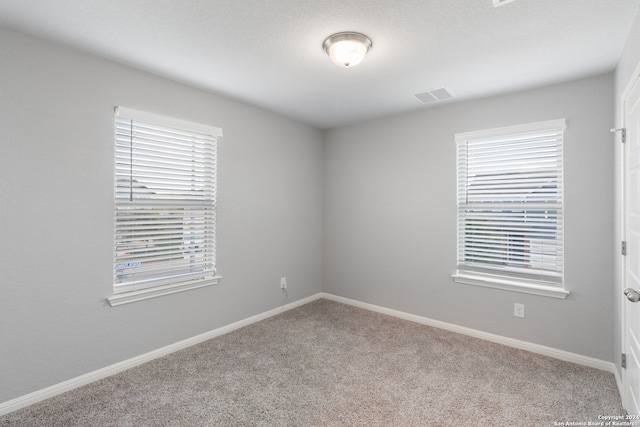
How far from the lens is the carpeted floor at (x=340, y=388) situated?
2.03 metres

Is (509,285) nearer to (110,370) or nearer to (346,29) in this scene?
(346,29)

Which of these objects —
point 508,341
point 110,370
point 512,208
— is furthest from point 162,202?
point 508,341

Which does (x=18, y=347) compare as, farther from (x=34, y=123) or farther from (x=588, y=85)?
(x=588, y=85)

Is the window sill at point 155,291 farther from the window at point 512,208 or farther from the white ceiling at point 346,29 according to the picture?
the window at point 512,208

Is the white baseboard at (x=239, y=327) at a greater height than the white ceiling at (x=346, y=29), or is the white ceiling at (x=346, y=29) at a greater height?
the white ceiling at (x=346, y=29)

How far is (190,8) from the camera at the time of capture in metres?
1.84

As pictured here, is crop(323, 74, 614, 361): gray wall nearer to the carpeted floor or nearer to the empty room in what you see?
the empty room

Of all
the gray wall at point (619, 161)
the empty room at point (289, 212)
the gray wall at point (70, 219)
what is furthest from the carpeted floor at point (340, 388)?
the gray wall at point (619, 161)

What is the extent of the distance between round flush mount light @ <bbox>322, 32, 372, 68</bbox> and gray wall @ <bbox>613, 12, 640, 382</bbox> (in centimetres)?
150

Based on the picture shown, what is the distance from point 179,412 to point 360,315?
7.53 feet

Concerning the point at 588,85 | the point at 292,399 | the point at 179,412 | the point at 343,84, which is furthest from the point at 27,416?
the point at 588,85

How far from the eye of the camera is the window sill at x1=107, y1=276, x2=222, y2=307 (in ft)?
8.36

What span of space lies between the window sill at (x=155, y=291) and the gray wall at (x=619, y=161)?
325 cm

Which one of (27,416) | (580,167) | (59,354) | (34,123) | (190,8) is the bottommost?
(27,416)
